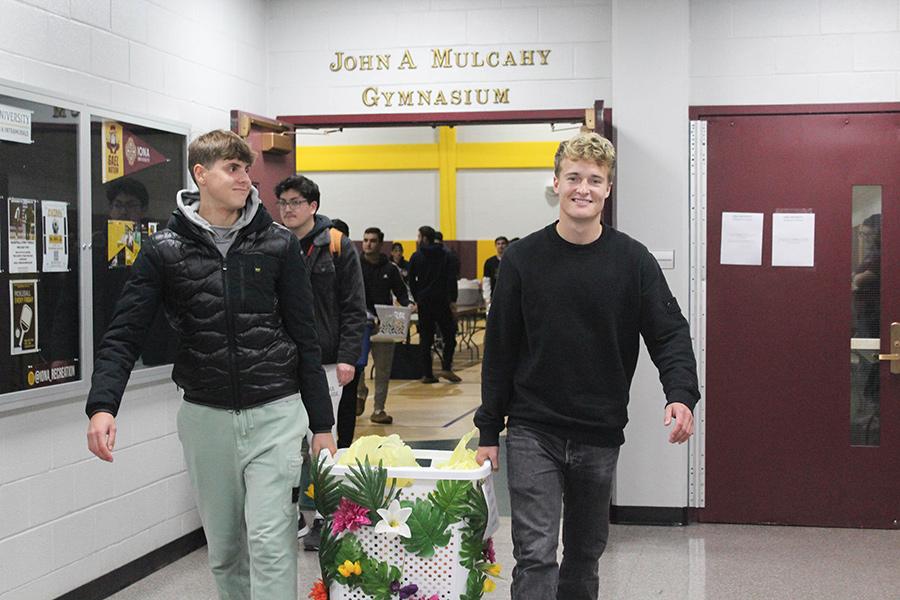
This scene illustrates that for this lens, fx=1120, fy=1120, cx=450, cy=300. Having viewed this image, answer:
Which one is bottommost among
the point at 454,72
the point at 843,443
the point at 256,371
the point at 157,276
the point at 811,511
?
the point at 811,511

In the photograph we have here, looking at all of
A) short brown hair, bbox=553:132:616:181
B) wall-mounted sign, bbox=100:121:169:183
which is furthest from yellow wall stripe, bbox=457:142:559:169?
short brown hair, bbox=553:132:616:181

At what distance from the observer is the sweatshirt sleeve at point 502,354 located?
126 inches

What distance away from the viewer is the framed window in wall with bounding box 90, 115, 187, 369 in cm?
436

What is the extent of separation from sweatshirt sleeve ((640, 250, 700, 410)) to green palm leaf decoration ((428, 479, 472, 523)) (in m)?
0.63

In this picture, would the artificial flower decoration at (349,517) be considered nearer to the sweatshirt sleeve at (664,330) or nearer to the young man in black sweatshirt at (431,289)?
the sweatshirt sleeve at (664,330)

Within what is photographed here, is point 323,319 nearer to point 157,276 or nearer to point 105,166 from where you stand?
point 105,166

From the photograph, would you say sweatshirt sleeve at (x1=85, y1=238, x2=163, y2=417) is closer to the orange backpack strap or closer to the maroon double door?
the orange backpack strap

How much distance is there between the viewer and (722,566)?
4961mm

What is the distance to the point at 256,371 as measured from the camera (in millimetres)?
3115

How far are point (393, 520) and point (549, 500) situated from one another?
0.48 meters

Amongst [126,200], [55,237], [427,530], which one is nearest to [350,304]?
[126,200]

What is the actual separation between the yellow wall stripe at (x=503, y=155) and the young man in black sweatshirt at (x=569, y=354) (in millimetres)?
14555

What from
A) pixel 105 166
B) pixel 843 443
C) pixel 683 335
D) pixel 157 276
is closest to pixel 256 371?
pixel 157 276

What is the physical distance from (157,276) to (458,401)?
24.1 ft
